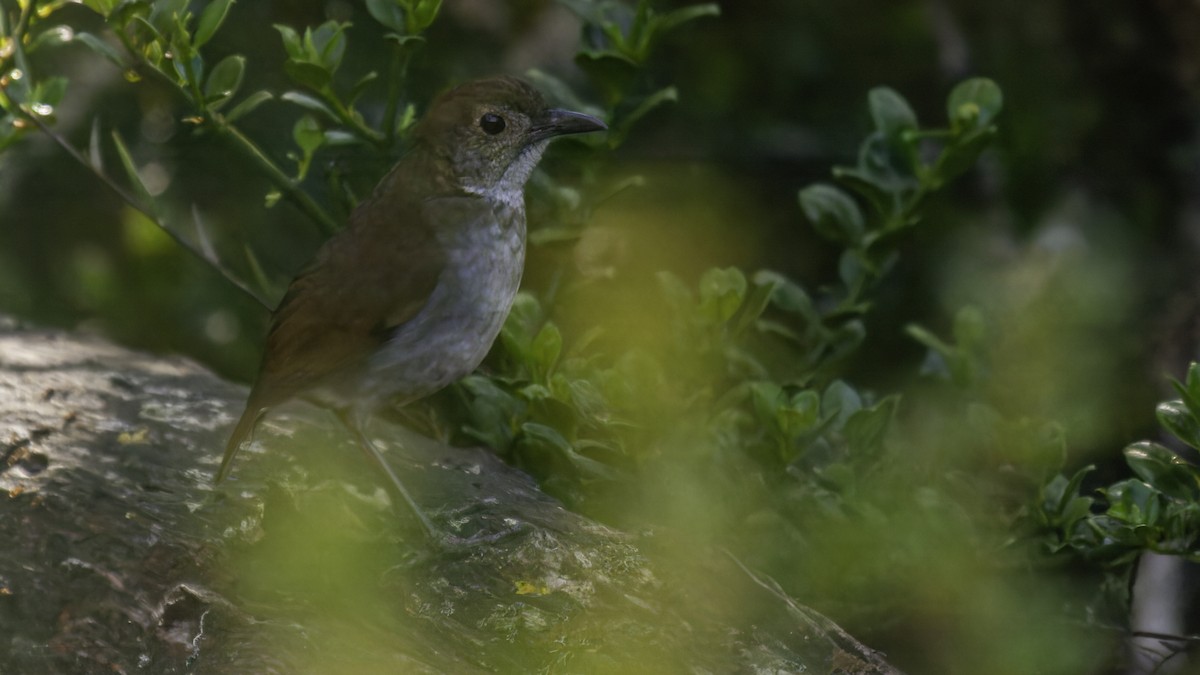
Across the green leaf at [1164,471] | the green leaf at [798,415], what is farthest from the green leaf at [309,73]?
the green leaf at [1164,471]

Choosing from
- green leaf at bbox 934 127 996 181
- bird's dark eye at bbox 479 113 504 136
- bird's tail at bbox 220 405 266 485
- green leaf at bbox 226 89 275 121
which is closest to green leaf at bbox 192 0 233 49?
green leaf at bbox 226 89 275 121

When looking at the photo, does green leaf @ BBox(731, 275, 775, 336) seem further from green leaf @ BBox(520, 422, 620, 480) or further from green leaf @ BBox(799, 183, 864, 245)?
green leaf @ BBox(520, 422, 620, 480)

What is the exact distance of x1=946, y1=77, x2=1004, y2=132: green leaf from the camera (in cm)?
301

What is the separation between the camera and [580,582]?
7.85 feet

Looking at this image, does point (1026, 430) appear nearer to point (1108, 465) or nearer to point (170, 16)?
point (1108, 465)

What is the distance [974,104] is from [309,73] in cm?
142

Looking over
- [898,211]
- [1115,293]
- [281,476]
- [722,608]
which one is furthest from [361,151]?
[1115,293]

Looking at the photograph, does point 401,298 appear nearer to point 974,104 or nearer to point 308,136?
point 308,136

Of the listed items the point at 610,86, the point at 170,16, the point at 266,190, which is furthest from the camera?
the point at 266,190

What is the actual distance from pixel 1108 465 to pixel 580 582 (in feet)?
5.16

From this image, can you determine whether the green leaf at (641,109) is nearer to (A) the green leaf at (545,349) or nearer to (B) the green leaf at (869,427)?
(A) the green leaf at (545,349)

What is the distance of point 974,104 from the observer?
9.96 ft

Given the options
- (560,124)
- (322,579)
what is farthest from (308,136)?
(322,579)

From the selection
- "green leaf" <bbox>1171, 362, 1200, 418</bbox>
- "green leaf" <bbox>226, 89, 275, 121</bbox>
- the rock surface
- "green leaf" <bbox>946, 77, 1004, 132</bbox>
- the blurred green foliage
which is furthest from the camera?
"green leaf" <bbox>946, 77, 1004, 132</bbox>
